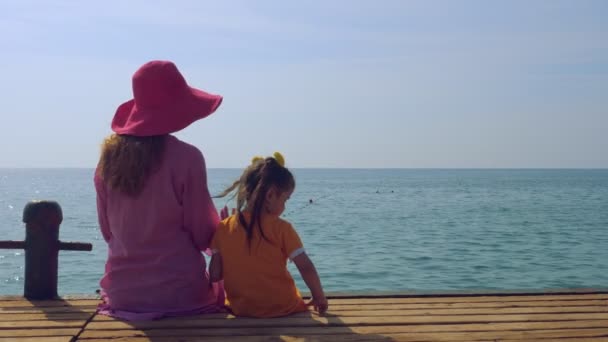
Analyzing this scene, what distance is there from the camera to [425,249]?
2250 centimetres

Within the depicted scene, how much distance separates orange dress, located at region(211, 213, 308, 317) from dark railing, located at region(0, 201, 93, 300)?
140 centimetres

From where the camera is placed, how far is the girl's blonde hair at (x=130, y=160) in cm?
394

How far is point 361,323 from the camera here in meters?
4.07

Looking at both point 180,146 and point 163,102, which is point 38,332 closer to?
point 180,146

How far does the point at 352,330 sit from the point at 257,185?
94 cm

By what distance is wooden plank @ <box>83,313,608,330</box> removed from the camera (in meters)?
3.96

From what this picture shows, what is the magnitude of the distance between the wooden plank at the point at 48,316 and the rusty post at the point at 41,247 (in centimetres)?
55

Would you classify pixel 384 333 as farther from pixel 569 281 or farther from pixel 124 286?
pixel 569 281

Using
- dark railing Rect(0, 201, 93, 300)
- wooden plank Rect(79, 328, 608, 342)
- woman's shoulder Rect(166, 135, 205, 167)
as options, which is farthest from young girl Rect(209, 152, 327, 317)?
dark railing Rect(0, 201, 93, 300)

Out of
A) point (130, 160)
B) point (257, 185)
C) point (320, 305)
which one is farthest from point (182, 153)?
point (320, 305)

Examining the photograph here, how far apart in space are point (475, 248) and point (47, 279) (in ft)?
63.2

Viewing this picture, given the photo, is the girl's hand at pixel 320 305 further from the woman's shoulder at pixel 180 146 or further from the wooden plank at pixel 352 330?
the woman's shoulder at pixel 180 146

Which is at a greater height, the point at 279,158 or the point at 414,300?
the point at 279,158

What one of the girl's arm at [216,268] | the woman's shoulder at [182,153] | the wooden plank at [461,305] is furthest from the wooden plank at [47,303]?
the wooden plank at [461,305]
